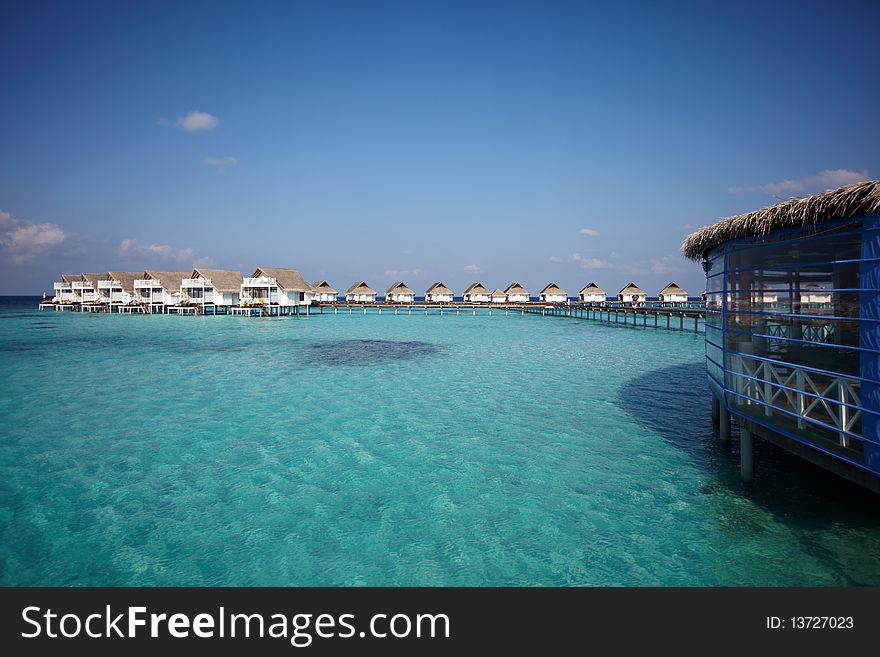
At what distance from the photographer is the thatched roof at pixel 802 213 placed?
385 cm

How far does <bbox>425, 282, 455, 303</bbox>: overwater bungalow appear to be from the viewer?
224 ft

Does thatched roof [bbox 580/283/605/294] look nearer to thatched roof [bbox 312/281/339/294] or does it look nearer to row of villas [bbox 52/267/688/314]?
row of villas [bbox 52/267/688/314]

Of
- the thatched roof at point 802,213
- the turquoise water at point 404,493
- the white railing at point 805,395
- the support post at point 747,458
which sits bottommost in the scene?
the turquoise water at point 404,493

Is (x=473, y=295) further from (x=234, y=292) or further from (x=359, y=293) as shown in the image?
(x=234, y=292)

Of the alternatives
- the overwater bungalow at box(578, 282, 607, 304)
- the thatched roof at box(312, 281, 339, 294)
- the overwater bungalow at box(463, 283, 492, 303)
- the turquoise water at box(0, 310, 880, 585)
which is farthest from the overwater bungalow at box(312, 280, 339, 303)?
the turquoise water at box(0, 310, 880, 585)

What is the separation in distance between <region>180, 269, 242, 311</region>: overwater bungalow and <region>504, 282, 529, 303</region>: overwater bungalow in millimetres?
37174

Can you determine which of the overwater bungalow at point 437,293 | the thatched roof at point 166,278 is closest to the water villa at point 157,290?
the thatched roof at point 166,278

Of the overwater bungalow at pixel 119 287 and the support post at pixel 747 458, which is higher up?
the overwater bungalow at pixel 119 287

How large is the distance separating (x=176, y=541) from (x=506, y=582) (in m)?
3.52

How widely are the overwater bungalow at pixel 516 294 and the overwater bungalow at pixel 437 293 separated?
28.4ft

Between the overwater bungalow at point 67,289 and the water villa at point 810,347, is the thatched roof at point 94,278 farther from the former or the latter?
the water villa at point 810,347
